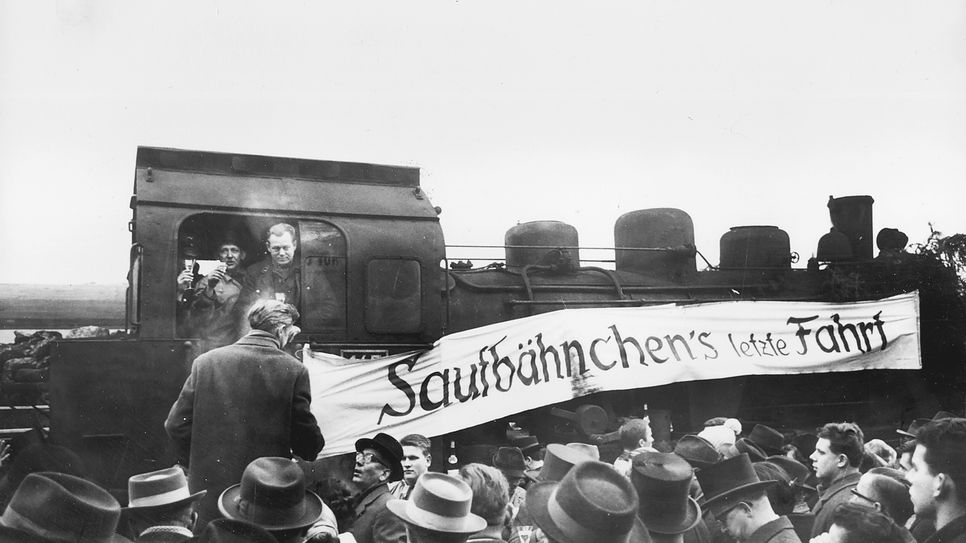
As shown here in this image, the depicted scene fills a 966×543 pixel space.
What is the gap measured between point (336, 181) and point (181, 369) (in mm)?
2008

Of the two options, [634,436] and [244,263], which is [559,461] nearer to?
[634,436]

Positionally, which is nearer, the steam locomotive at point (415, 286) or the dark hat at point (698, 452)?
the dark hat at point (698, 452)

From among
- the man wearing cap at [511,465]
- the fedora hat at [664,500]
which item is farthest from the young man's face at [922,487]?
the man wearing cap at [511,465]

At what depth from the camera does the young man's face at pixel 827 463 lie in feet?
15.0

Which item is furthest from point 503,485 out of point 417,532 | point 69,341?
point 69,341

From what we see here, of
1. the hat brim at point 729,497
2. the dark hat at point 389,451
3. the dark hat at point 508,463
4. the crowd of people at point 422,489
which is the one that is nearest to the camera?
the crowd of people at point 422,489

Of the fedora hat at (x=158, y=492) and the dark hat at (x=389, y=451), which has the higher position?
the fedora hat at (x=158, y=492)

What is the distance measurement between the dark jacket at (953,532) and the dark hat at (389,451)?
2.74 metres

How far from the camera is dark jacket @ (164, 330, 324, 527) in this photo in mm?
4527

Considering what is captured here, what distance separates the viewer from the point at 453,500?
295 centimetres

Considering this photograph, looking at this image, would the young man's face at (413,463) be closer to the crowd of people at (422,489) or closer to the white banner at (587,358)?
the crowd of people at (422,489)

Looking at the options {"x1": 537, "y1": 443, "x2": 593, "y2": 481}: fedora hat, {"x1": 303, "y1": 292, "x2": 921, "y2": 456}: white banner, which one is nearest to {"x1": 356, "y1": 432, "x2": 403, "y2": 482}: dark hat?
{"x1": 303, "y1": 292, "x2": 921, "y2": 456}: white banner

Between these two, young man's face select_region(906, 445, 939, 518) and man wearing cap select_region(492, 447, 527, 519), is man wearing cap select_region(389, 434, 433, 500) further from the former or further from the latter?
young man's face select_region(906, 445, 939, 518)

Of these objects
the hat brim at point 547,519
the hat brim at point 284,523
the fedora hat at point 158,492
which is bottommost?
the hat brim at point 284,523
